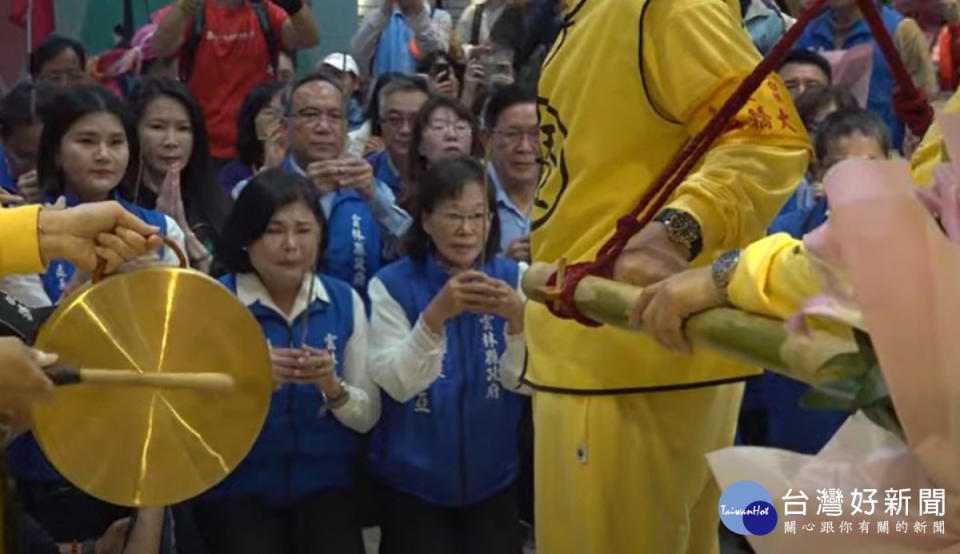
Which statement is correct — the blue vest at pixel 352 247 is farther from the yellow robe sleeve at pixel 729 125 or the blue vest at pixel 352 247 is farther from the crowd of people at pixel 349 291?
the yellow robe sleeve at pixel 729 125

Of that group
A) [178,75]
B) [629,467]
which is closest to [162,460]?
[629,467]

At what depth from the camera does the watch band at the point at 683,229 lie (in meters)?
1.92

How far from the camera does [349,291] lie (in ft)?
11.5

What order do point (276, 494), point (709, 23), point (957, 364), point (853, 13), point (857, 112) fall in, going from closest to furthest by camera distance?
point (957, 364) → point (709, 23) → point (276, 494) → point (857, 112) → point (853, 13)

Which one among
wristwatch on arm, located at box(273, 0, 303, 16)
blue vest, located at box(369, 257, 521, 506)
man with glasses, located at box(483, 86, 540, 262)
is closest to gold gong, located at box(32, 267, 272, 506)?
blue vest, located at box(369, 257, 521, 506)

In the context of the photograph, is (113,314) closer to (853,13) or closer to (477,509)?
(477,509)

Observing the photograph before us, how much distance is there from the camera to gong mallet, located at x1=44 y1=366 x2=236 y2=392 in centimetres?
189

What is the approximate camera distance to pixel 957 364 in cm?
117

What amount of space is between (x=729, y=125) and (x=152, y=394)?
892 mm

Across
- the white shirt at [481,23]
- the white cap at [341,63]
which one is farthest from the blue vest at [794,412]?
the white shirt at [481,23]

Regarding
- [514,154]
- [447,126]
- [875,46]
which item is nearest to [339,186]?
[447,126]

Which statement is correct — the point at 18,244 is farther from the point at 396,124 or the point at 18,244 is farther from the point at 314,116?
the point at 396,124

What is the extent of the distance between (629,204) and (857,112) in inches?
81.5

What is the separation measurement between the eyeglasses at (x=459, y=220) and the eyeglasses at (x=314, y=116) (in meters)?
0.90
